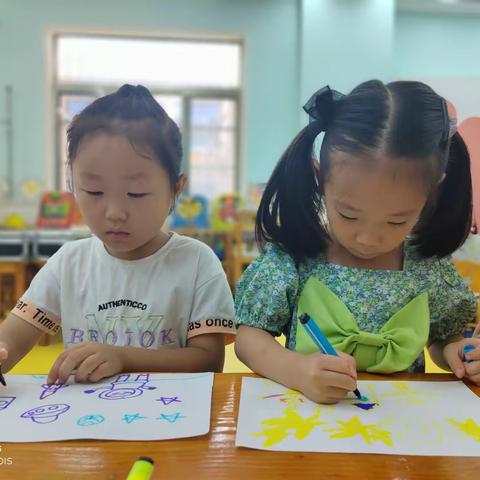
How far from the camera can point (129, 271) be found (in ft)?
2.55

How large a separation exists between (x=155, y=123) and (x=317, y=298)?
32cm

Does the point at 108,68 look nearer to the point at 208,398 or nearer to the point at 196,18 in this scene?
the point at 196,18

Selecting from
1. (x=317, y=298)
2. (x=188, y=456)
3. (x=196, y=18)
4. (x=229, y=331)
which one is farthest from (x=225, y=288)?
(x=196, y=18)

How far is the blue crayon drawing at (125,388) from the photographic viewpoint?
0.51 m

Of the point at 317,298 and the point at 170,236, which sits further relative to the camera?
the point at 170,236

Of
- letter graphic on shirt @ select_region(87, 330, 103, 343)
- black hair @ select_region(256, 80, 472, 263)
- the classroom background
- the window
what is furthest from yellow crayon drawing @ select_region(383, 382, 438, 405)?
the window

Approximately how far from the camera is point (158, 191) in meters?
0.66

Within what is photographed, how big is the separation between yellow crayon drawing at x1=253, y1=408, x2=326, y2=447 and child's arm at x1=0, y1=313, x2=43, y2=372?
0.44m

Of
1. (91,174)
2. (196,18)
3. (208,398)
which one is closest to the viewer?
(208,398)

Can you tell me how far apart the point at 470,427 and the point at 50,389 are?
42 cm

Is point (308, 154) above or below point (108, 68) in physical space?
below

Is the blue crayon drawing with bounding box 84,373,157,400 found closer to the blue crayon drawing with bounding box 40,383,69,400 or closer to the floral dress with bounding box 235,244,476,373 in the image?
the blue crayon drawing with bounding box 40,383,69,400

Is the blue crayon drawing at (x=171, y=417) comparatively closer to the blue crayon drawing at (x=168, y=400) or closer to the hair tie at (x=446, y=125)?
the blue crayon drawing at (x=168, y=400)

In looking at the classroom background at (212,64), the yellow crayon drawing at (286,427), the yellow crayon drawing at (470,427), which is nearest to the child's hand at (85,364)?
the yellow crayon drawing at (286,427)
